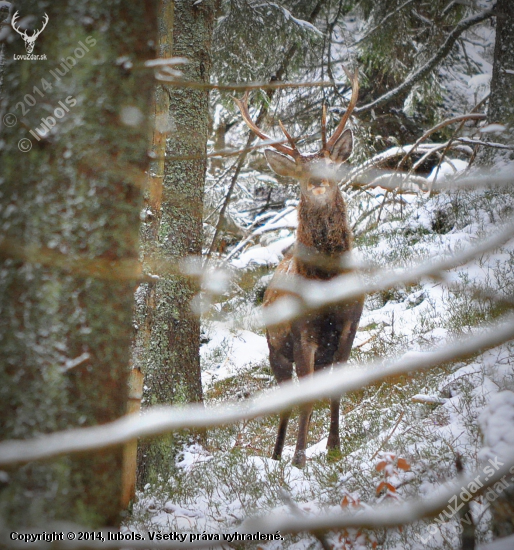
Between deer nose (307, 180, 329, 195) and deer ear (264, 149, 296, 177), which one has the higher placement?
deer ear (264, 149, 296, 177)

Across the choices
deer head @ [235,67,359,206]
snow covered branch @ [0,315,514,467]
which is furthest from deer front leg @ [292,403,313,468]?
snow covered branch @ [0,315,514,467]

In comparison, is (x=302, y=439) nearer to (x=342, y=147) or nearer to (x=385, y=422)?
(x=385, y=422)

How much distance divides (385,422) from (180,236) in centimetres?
271

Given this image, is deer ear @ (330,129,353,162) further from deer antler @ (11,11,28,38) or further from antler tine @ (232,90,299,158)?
deer antler @ (11,11,28,38)

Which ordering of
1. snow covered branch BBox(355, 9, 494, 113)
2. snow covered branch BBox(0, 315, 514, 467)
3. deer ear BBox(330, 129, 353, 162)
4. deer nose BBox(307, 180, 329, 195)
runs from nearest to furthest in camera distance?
snow covered branch BBox(0, 315, 514, 467), deer nose BBox(307, 180, 329, 195), deer ear BBox(330, 129, 353, 162), snow covered branch BBox(355, 9, 494, 113)

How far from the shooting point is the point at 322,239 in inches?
211

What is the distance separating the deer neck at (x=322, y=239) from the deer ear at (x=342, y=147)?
55 cm

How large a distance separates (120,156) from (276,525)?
1386mm

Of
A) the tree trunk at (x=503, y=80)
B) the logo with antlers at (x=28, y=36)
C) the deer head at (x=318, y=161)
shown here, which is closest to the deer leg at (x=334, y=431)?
the deer head at (x=318, y=161)

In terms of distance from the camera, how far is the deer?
501 centimetres

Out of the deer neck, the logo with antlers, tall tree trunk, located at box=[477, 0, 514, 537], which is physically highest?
tall tree trunk, located at box=[477, 0, 514, 537]

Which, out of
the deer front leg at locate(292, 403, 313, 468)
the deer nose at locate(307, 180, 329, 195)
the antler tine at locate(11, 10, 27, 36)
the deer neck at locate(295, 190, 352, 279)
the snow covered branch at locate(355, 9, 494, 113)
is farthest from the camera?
the snow covered branch at locate(355, 9, 494, 113)

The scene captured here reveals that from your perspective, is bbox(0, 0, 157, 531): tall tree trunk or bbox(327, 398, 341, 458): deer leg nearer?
bbox(0, 0, 157, 531): tall tree trunk

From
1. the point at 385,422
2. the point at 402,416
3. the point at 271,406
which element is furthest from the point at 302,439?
the point at 271,406
